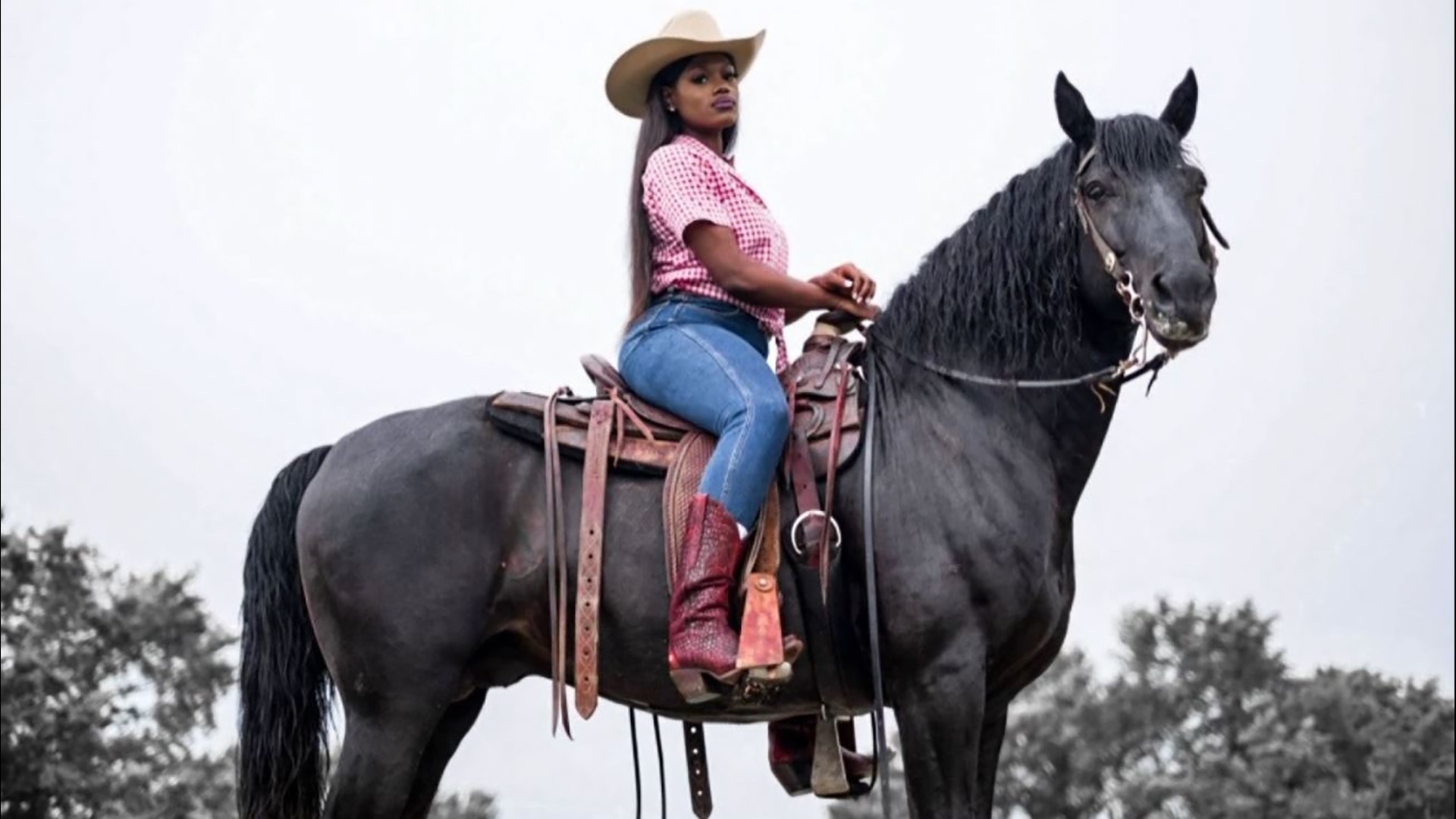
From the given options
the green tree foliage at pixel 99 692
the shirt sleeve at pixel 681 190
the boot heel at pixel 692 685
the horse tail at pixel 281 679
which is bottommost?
the boot heel at pixel 692 685

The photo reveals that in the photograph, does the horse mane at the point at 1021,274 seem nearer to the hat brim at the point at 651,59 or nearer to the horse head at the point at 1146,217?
the horse head at the point at 1146,217

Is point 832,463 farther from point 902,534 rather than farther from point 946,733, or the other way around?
point 946,733

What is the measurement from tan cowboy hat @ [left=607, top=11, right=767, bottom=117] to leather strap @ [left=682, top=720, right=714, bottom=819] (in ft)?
7.78

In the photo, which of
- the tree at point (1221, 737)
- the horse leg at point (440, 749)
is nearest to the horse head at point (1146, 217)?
the horse leg at point (440, 749)

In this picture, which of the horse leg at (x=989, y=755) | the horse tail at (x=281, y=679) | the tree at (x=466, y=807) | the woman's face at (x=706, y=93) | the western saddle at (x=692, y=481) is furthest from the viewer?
the tree at (x=466, y=807)

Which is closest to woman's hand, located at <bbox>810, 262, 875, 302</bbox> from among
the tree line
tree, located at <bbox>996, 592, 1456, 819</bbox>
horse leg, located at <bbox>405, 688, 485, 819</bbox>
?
horse leg, located at <bbox>405, 688, 485, 819</bbox>

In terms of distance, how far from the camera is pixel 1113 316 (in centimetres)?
775

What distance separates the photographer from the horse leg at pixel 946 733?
24.0ft

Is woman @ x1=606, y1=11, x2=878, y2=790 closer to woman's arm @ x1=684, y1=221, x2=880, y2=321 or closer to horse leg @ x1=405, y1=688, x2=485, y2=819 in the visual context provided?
woman's arm @ x1=684, y1=221, x2=880, y2=321

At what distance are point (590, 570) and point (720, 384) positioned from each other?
2.57ft

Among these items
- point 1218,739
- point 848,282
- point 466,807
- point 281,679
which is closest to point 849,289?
point 848,282

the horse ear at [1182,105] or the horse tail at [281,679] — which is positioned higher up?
the horse ear at [1182,105]

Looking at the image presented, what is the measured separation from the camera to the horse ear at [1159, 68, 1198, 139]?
7.91 metres

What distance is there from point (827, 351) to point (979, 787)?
1.66m
